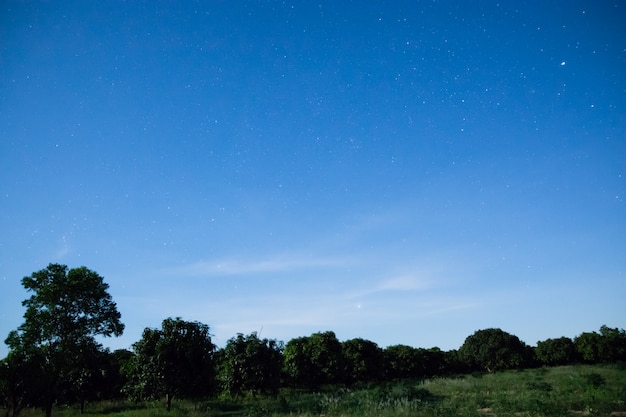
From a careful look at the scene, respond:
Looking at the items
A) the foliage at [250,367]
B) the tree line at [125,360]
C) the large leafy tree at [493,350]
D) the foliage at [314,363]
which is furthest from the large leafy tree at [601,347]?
the foliage at [250,367]

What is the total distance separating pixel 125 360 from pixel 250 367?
46.7 feet

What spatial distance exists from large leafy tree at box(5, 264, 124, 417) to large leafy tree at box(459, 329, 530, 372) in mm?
57959

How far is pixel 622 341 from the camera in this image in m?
67.9

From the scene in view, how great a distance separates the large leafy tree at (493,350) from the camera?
5962cm

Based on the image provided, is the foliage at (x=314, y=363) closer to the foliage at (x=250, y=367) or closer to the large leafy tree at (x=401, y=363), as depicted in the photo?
the foliage at (x=250, y=367)

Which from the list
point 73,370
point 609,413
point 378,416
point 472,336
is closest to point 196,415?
point 378,416

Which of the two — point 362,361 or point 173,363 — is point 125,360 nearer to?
point 173,363

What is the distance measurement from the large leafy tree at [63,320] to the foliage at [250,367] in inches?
414

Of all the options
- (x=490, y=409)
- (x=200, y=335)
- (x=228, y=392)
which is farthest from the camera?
(x=228, y=392)

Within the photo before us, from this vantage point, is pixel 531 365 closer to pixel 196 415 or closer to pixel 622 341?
pixel 622 341

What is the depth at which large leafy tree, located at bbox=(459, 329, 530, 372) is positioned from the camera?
59.6 meters

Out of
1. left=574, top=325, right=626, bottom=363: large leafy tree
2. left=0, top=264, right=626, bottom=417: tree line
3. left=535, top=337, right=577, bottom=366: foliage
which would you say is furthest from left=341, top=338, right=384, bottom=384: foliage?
left=574, top=325, right=626, bottom=363: large leafy tree

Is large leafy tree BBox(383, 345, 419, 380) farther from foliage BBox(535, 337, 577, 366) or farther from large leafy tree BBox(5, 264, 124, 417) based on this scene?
large leafy tree BBox(5, 264, 124, 417)

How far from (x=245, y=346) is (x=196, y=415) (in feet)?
37.7
